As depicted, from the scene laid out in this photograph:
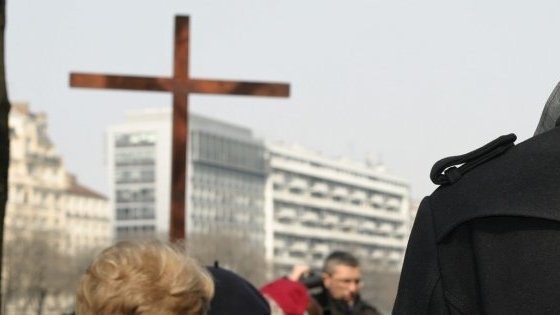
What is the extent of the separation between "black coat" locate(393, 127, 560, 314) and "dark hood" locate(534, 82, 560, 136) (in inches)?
1.7

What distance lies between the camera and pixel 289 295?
18.8ft

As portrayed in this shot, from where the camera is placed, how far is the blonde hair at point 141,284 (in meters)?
2.63

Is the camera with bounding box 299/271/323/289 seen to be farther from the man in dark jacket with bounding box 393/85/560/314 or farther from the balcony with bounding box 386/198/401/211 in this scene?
the balcony with bounding box 386/198/401/211

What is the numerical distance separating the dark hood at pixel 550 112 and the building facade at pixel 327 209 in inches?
6182

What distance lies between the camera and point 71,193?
13938 cm

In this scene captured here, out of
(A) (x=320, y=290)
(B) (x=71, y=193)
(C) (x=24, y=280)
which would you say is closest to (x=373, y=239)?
(B) (x=71, y=193)

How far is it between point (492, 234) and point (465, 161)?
0.13 meters

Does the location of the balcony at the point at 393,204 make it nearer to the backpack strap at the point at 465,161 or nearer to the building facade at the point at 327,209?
the building facade at the point at 327,209

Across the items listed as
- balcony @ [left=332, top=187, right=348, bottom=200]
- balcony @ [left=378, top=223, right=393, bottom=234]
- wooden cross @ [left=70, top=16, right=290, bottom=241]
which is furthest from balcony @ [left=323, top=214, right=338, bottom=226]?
wooden cross @ [left=70, top=16, right=290, bottom=241]

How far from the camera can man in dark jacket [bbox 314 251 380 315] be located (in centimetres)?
794

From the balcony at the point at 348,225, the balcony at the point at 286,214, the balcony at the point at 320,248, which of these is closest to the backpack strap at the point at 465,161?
the balcony at the point at 286,214

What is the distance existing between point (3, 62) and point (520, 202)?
14.1 ft

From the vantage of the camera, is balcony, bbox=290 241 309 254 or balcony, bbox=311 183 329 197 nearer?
balcony, bbox=290 241 309 254

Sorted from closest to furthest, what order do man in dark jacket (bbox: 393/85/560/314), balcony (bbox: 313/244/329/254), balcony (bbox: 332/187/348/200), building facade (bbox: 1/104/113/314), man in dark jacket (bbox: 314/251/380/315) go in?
man in dark jacket (bbox: 393/85/560/314) → man in dark jacket (bbox: 314/251/380/315) → building facade (bbox: 1/104/113/314) → balcony (bbox: 313/244/329/254) → balcony (bbox: 332/187/348/200)
